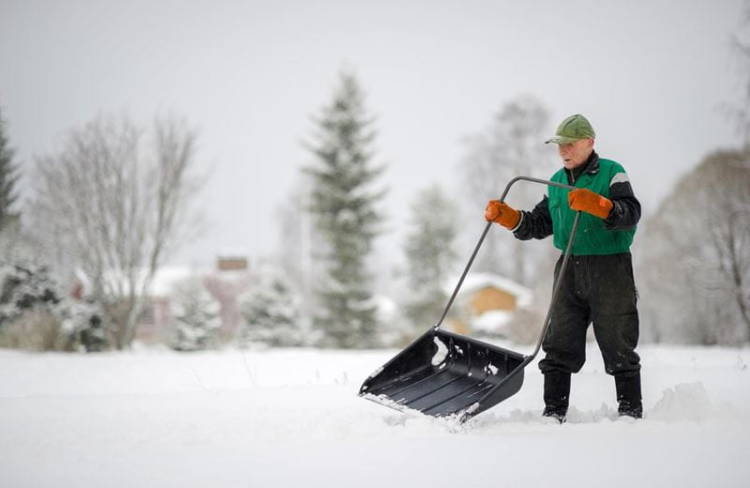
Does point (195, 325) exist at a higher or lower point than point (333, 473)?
lower

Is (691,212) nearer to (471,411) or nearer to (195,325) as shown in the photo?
(195,325)

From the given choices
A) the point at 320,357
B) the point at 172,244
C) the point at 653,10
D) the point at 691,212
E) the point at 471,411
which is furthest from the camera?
the point at 653,10

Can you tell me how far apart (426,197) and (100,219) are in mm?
12954

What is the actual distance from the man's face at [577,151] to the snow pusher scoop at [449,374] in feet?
0.66

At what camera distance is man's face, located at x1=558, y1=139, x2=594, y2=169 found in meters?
2.74

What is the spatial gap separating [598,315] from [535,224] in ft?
2.08

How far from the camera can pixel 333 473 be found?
187cm

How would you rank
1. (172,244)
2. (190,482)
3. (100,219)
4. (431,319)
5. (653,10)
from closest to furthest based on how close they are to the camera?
(190,482), (100,219), (172,244), (431,319), (653,10)

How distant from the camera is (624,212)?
2455mm

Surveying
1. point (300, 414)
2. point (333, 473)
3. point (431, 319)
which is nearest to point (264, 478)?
point (333, 473)

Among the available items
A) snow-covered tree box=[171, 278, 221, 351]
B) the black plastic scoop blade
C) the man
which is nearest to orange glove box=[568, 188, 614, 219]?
the man

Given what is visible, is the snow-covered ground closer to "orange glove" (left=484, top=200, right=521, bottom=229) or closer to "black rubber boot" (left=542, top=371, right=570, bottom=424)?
"black rubber boot" (left=542, top=371, right=570, bottom=424)

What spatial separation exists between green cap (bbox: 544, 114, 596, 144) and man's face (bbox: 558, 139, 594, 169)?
0.03 metres

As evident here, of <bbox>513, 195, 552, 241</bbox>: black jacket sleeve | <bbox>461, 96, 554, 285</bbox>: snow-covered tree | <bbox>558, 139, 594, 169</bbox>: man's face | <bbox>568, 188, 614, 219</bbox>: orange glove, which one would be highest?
<bbox>461, 96, 554, 285</bbox>: snow-covered tree
